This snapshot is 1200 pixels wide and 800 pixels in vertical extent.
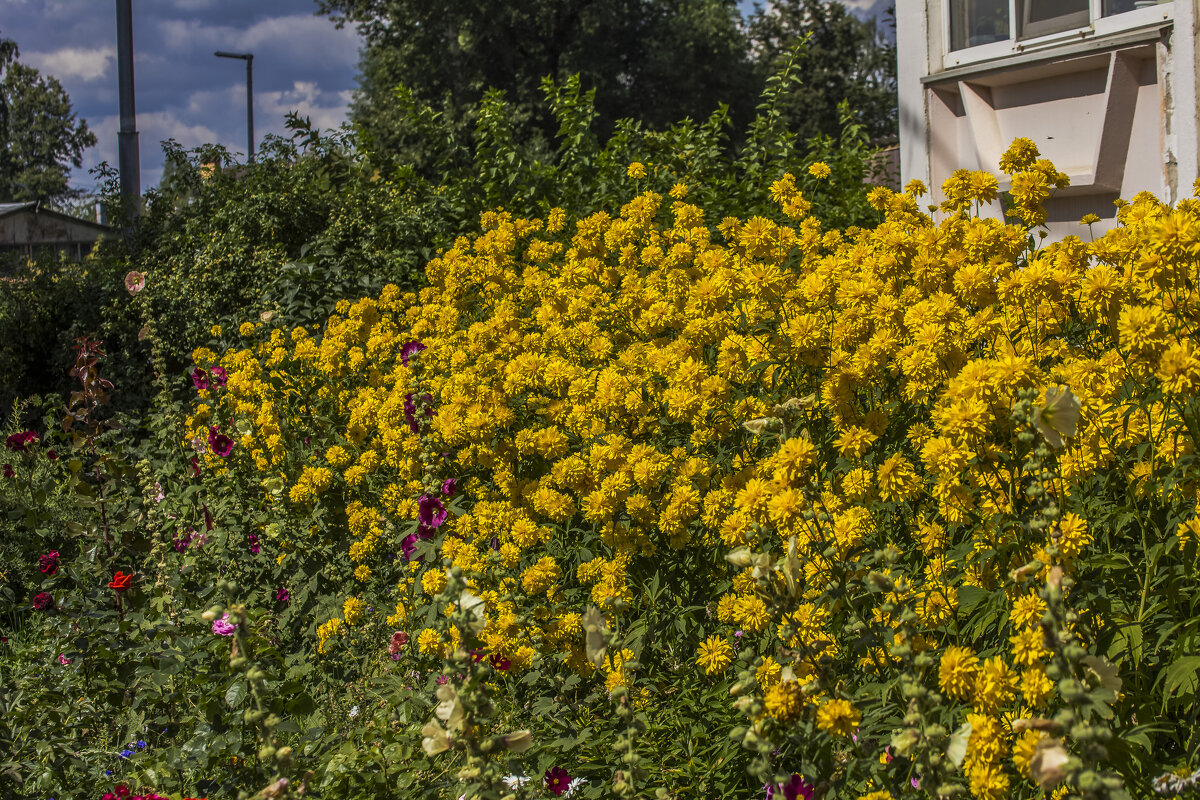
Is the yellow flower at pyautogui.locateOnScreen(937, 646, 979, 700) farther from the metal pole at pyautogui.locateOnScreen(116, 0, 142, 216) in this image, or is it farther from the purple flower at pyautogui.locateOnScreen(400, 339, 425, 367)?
the metal pole at pyautogui.locateOnScreen(116, 0, 142, 216)

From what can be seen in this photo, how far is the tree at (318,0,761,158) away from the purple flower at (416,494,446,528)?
63.1 feet

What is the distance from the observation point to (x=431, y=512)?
3287 mm

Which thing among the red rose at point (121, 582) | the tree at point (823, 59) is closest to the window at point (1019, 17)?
the red rose at point (121, 582)

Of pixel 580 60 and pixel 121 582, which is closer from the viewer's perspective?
pixel 121 582

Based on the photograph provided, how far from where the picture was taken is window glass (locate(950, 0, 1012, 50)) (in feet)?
20.1

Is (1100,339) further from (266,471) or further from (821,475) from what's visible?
(266,471)

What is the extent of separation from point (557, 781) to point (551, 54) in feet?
82.3

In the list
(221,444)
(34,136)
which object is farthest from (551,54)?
(34,136)

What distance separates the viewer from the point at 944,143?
256 inches

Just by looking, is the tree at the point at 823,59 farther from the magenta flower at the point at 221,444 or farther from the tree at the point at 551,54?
the magenta flower at the point at 221,444

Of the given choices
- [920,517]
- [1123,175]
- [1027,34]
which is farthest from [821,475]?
[1027,34]

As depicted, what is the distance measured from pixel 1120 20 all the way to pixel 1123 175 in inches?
34.1

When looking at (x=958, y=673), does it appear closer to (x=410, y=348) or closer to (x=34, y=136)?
(x=410, y=348)

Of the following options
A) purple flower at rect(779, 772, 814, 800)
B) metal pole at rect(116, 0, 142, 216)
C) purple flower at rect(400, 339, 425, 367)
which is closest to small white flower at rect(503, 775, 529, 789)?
purple flower at rect(779, 772, 814, 800)
